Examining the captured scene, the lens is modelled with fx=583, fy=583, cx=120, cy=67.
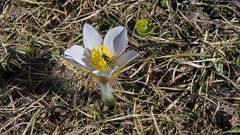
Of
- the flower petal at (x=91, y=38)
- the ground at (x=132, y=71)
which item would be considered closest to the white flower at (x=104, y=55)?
the flower petal at (x=91, y=38)

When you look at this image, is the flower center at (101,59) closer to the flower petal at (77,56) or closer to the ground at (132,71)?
the flower petal at (77,56)

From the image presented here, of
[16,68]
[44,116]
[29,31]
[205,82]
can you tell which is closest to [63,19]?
[29,31]

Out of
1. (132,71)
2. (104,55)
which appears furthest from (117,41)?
(132,71)

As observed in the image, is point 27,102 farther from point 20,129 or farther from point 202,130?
point 202,130

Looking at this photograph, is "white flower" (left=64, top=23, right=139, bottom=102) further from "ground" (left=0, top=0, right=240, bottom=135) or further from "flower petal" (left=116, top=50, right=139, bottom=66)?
"ground" (left=0, top=0, right=240, bottom=135)

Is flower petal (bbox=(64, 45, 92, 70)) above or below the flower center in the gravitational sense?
above

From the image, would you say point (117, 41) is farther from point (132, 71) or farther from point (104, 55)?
point (132, 71)

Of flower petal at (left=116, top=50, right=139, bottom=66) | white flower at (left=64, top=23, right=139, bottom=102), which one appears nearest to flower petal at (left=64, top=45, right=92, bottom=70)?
white flower at (left=64, top=23, right=139, bottom=102)
